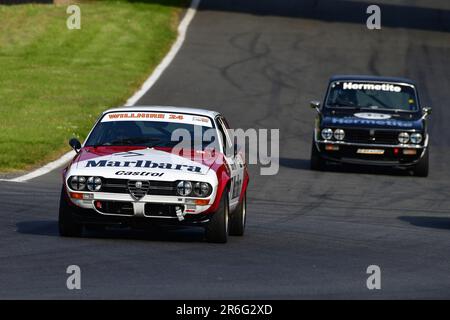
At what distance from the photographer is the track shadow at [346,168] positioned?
2417 centimetres

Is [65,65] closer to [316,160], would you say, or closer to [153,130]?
[316,160]

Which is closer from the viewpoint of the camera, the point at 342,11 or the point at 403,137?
the point at 403,137

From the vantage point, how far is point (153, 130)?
1516 centimetres

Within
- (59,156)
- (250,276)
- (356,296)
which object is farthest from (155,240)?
(59,156)

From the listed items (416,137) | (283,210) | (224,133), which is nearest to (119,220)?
(224,133)

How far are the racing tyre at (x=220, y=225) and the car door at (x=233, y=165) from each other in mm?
455

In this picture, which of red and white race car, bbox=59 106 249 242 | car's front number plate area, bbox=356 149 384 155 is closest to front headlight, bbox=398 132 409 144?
car's front number plate area, bbox=356 149 384 155

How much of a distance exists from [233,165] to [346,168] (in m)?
9.96

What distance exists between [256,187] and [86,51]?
17.2m

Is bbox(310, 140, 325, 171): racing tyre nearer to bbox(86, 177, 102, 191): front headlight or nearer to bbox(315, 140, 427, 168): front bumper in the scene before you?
bbox(315, 140, 427, 168): front bumper

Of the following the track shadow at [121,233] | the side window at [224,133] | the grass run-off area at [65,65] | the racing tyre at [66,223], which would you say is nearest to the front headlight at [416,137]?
the grass run-off area at [65,65]

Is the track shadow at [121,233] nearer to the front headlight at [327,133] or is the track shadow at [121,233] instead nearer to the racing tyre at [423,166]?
the front headlight at [327,133]
